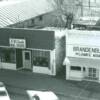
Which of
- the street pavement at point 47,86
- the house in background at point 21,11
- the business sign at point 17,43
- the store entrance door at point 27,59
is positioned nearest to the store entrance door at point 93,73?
the street pavement at point 47,86

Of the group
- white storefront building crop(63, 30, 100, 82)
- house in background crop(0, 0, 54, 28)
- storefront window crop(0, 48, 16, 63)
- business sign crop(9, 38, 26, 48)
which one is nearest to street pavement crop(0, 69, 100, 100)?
white storefront building crop(63, 30, 100, 82)

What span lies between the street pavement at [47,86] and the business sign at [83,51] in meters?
2.44

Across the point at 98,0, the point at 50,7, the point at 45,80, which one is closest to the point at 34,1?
the point at 50,7

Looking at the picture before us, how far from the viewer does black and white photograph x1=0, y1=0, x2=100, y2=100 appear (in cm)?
3047

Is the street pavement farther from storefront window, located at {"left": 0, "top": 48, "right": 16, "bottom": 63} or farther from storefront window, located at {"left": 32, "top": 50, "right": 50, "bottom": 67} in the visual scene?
storefront window, located at {"left": 0, "top": 48, "right": 16, "bottom": 63}

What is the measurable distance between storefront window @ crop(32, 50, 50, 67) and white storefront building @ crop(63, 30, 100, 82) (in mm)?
2717

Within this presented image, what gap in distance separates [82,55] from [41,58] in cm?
473

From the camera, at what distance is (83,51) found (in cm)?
3278

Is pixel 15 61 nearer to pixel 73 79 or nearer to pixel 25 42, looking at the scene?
pixel 25 42

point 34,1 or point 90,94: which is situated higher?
point 34,1

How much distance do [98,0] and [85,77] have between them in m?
18.6

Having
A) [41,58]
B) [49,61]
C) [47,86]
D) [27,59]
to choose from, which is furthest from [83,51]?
[27,59]

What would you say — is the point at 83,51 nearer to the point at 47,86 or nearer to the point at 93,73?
the point at 93,73

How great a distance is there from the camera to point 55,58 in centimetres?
3481
